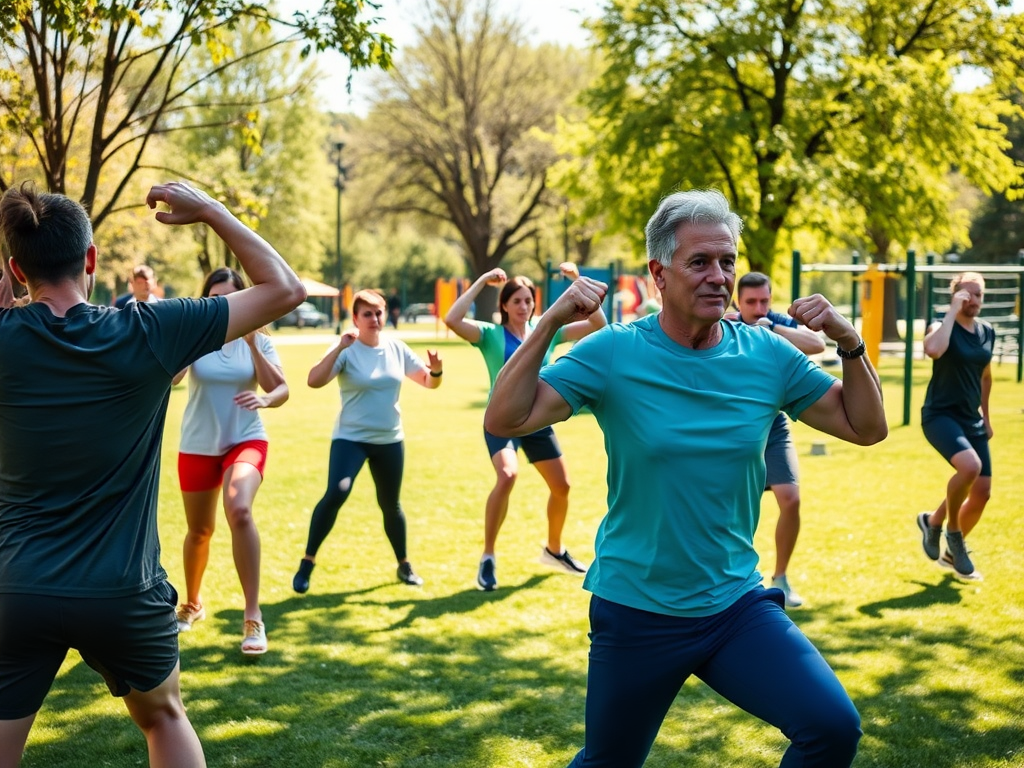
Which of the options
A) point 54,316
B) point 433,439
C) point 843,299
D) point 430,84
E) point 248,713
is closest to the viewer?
point 54,316

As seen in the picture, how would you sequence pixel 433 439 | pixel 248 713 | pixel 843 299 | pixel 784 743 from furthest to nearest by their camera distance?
pixel 843 299
pixel 433 439
pixel 248 713
pixel 784 743

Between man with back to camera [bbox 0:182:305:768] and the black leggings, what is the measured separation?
13.5 feet

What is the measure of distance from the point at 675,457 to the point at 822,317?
609mm

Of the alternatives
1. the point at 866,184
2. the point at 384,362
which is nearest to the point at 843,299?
the point at 866,184

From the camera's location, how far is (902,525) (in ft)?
30.5

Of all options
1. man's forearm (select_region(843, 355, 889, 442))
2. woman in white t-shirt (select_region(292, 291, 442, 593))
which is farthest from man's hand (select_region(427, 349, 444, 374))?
man's forearm (select_region(843, 355, 889, 442))

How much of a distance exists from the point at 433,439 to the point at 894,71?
15.5 meters

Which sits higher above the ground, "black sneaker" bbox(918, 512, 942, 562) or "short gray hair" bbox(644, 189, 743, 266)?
"short gray hair" bbox(644, 189, 743, 266)

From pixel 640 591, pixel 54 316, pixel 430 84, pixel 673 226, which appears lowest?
pixel 640 591

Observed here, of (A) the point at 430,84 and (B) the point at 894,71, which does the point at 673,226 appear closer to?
(B) the point at 894,71

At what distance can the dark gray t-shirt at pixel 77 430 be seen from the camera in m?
2.89

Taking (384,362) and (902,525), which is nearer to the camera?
(384,362)

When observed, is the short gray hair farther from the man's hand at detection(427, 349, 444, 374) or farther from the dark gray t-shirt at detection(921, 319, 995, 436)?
the dark gray t-shirt at detection(921, 319, 995, 436)

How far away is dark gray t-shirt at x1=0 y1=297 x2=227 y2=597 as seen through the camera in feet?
9.48
